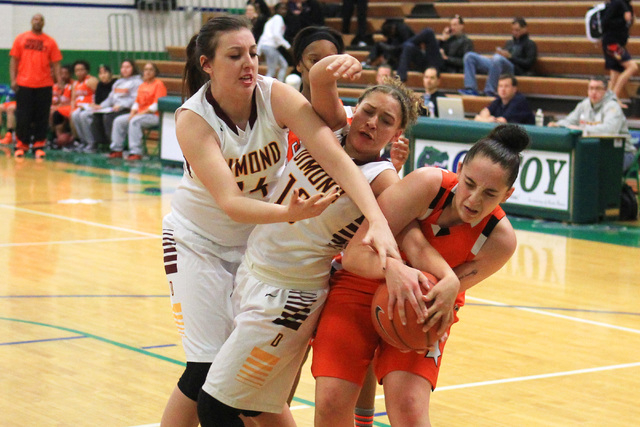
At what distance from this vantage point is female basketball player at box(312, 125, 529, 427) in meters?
2.88

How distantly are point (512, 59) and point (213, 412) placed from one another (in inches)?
462

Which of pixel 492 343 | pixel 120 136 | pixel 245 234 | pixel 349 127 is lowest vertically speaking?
pixel 120 136

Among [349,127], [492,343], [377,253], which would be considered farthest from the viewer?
[492,343]

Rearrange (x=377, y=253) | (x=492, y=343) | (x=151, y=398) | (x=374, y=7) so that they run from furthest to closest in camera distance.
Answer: (x=374, y=7) < (x=492, y=343) < (x=151, y=398) < (x=377, y=253)

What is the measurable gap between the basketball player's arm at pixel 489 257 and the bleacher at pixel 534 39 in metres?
9.82

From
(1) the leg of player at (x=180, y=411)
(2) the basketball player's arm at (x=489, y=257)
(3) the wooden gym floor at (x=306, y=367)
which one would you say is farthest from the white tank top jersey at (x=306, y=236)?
(3) the wooden gym floor at (x=306, y=367)

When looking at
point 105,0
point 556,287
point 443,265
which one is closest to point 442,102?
point 556,287

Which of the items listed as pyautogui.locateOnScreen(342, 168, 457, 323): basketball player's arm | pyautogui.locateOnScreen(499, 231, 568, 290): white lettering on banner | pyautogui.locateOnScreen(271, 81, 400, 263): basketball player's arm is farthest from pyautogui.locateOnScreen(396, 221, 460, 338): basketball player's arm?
pyautogui.locateOnScreen(499, 231, 568, 290): white lettering on banner

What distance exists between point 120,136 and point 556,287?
9881mm

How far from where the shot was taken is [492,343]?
5.31 m

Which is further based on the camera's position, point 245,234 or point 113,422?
point 113,422

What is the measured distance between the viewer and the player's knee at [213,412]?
297 cm

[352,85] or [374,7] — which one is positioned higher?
[374,7]

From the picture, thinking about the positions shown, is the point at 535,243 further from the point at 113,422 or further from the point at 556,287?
the point at 113,422
